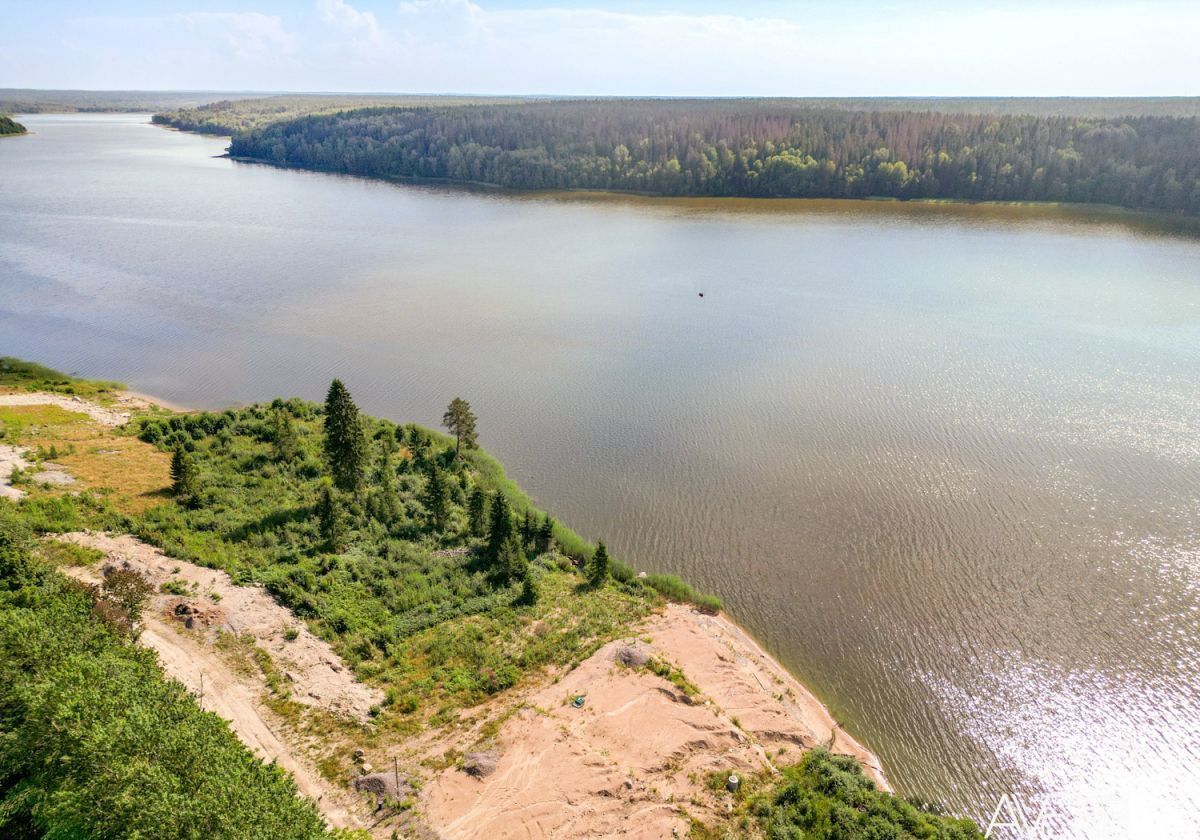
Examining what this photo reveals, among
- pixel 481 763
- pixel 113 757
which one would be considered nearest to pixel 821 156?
pixel 481 763

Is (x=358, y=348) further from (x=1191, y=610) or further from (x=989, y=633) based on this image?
(x=1191, y=610)

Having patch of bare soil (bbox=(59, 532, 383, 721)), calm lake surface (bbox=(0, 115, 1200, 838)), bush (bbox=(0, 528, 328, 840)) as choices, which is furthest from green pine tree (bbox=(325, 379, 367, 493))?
bush (bbox=(0, 528, 328, 840))

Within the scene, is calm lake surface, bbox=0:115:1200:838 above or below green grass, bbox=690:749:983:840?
above

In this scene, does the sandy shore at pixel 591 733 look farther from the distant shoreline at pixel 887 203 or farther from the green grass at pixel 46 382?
the distant shoreline at pixel 887 203

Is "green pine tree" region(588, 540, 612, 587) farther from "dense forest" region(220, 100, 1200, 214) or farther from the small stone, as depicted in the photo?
"dense forest" region(220, 100, 1200, 214)

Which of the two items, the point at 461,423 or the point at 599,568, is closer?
the point at 599,568

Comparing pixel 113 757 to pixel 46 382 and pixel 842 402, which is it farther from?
pixel 46 382

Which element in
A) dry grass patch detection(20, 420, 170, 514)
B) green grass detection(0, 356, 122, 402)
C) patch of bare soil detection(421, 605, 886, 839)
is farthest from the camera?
green grass detection(0, 356, 122, 402)
